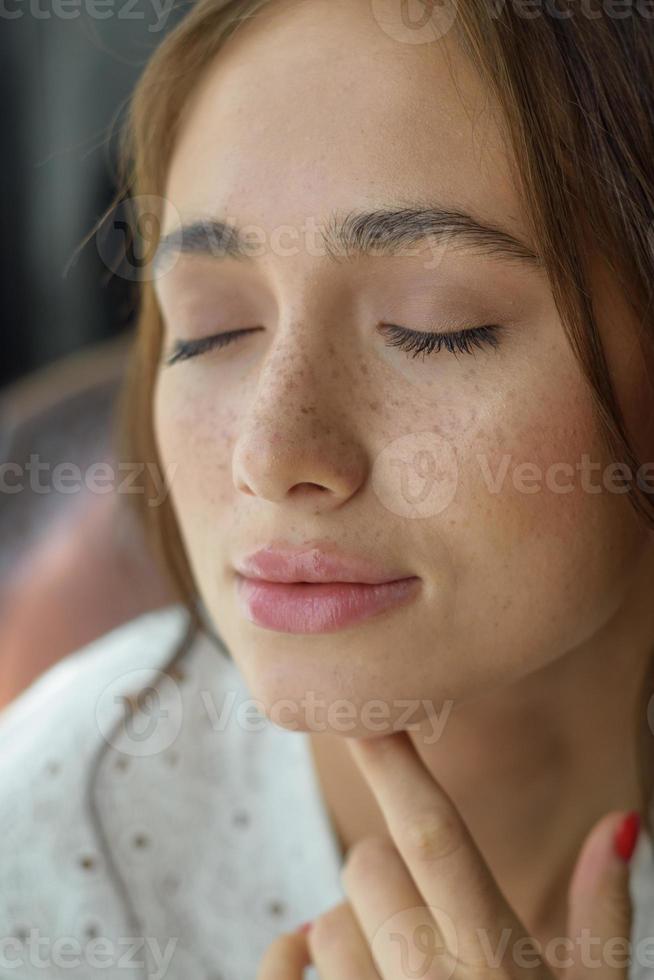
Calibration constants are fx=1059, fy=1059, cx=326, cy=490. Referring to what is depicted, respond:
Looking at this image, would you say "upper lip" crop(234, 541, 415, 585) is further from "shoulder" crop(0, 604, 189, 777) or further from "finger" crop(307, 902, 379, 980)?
"shoulder" crop(0, 604, 189, 777)

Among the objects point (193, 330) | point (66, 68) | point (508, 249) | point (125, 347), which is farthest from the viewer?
point (66, 68)

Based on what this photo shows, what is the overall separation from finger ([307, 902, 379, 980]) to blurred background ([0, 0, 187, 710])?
54cm

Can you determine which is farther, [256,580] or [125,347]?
[125,347]

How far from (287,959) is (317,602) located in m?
0.27

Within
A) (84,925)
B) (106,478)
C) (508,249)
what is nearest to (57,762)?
(84,925)

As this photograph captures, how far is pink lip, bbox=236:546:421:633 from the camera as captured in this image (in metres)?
0.67

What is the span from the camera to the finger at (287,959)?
745 millimetres

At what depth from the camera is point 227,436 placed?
2.42ft

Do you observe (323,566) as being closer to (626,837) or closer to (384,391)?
(384,391)

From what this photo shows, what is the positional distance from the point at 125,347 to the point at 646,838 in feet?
3.20

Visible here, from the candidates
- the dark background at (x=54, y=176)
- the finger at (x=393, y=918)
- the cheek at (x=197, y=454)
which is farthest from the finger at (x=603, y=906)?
the dark background at (x=54, y=176)

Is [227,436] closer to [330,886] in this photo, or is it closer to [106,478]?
[330,886]

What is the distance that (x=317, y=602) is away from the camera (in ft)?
2.25

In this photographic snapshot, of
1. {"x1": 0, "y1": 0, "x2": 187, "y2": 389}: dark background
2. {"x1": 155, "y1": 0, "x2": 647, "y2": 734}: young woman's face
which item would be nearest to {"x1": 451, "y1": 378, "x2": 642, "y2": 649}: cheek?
{"x1": 155, "y1": 0, "x2": 647, "y2": 734}: young woman's face
